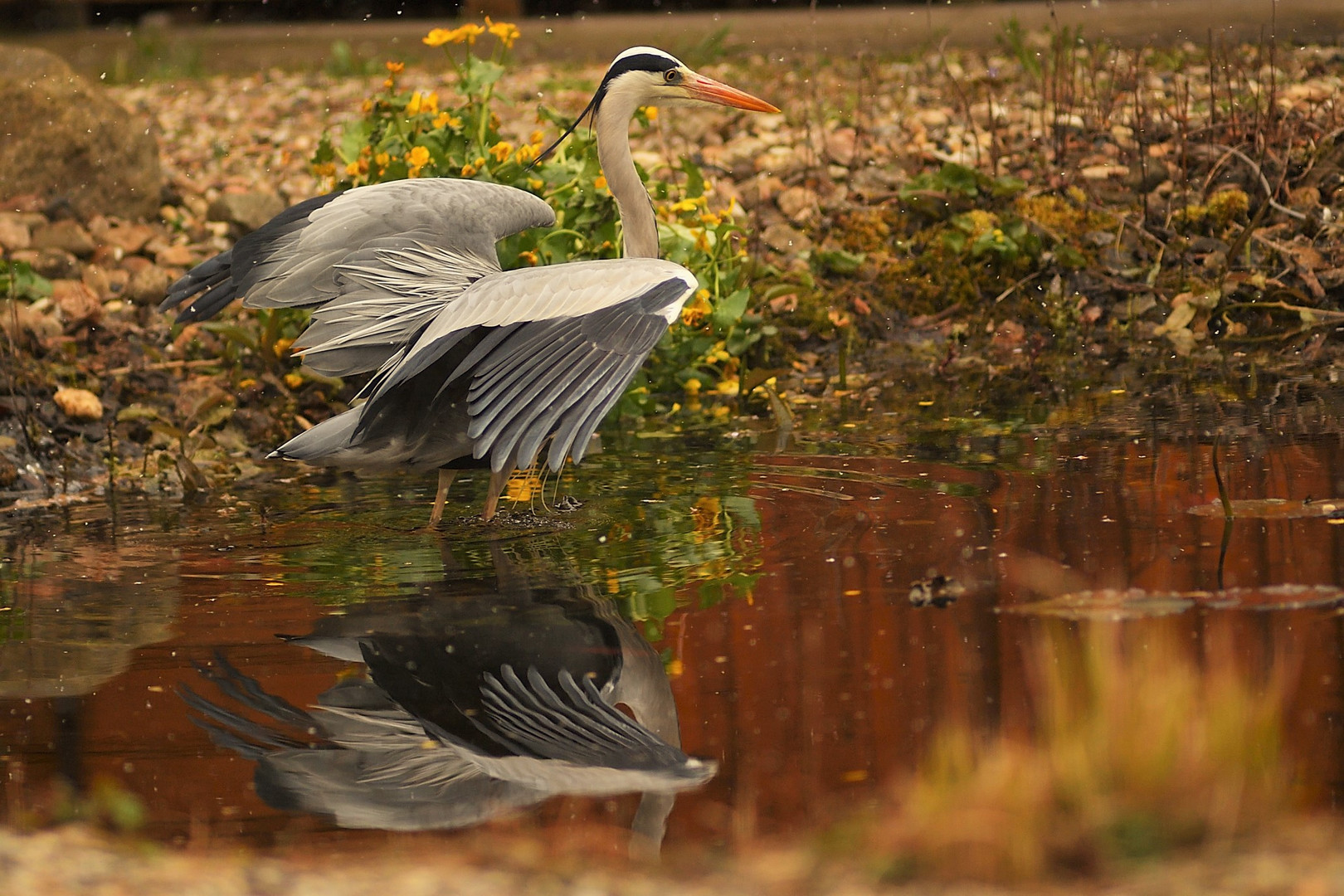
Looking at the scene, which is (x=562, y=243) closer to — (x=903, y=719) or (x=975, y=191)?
(x=975, y=191)

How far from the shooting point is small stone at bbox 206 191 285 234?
7.78 m

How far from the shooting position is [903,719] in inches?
121

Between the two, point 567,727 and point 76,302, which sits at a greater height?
point 76,302

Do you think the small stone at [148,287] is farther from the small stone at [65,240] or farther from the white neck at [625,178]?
the white neck at [625,178]

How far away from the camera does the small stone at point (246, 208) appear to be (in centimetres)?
778

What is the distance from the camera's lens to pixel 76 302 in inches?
273

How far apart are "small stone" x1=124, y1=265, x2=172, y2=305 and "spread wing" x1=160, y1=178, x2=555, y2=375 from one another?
196cm

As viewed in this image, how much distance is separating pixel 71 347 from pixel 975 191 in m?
3.83

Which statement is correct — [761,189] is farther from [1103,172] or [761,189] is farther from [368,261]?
[368,261]

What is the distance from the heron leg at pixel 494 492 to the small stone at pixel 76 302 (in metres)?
2.86

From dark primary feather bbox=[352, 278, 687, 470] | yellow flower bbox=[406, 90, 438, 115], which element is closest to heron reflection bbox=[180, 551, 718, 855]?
dark primary feather bbox=[352, 278, 687, 470]

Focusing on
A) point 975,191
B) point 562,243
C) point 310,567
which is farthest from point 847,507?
point 975,191

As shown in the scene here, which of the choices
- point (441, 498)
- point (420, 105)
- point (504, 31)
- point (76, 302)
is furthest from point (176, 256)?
point (441, 498)

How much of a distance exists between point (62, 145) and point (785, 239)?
11.3ft
